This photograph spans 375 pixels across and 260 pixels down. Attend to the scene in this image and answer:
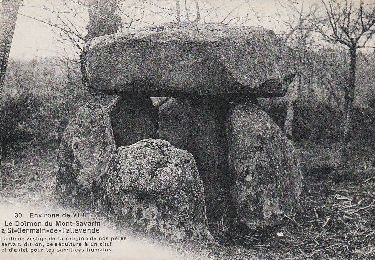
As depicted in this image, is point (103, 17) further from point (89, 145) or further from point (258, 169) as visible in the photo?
point (258, 169)

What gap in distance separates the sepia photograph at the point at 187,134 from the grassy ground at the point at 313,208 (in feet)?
0.07

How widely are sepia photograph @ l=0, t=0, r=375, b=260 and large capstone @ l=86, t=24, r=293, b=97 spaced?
0.01 metres

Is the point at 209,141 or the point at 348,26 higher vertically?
the point at 348,26

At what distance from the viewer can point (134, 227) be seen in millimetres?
4715

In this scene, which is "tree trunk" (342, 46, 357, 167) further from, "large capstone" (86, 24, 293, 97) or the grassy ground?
"large capstone" (86, 24, 293, 97)

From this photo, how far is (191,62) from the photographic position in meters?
5.66

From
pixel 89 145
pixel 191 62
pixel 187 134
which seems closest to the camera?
pixel 191 62

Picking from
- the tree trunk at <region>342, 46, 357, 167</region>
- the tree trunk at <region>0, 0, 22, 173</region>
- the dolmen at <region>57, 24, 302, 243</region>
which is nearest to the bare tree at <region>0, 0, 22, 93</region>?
the tree trunk at <region>0, 0, 22, 173</region>

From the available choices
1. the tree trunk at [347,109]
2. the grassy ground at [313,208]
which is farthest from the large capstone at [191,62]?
the tree trunk at [347,109]

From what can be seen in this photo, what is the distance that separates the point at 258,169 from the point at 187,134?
1.08 m

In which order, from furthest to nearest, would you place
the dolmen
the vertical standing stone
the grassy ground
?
1. the vertical standing stone
2. the dolmen
3. the grassy ground

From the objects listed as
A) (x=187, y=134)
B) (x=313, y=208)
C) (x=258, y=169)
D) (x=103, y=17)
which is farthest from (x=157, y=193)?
(x=103, y=17)

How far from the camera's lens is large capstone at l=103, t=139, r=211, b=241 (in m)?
4.69

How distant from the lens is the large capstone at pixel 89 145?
5.99m
